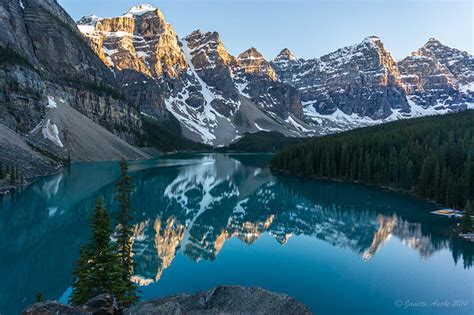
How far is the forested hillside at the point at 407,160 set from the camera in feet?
220

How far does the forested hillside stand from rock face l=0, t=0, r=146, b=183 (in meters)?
69.5

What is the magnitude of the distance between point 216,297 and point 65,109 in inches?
5953

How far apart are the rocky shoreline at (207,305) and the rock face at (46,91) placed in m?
82.8

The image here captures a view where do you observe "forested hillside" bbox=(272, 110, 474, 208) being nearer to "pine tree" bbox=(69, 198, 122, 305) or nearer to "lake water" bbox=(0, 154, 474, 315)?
"lake water" bbox=(0, 154, 474, 315)

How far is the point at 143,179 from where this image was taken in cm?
9169

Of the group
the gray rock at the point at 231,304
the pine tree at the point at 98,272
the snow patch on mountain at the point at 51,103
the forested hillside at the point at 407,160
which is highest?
the snow patch on mountain at the point at 51,103

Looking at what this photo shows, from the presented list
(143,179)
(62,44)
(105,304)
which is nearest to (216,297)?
(105,304)

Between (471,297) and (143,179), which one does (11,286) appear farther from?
(143,179)

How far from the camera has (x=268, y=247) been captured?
39438 mm

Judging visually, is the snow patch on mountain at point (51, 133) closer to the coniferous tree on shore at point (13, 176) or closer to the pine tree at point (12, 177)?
the coniferous tree on shore at point (13, 176)

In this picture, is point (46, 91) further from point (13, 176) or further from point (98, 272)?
point (98, 272)

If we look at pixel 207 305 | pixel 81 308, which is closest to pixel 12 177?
pixel 81 308

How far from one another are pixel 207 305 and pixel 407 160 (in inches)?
3330

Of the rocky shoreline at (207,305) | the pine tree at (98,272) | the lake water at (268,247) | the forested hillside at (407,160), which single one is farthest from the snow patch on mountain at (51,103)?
the rocky shoreline at (207,305)
